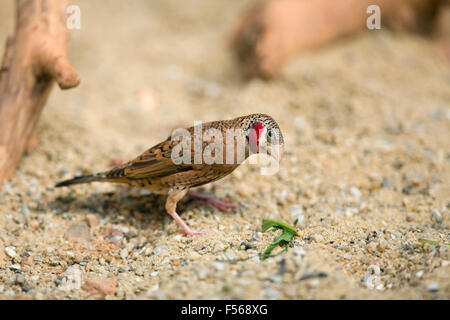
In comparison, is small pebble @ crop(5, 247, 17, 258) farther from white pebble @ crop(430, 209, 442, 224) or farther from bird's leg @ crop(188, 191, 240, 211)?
white pebble @ crop(430, 209, 442, 224)

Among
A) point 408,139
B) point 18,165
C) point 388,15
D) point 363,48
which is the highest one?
point 388,15

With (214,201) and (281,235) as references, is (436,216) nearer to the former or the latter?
(281,235)

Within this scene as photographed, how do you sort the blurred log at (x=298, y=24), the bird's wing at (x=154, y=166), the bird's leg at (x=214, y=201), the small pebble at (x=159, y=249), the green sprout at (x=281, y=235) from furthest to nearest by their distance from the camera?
the blurred log at (x=298, y=24) < the bird's leg at (x=214, y=201) < the bird's wing at (x=154, y=166) < the small pebble at (x=159, y=249) < the green sprout at (x=281, y=235)

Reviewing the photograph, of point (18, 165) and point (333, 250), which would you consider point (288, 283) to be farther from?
point (18, 165)

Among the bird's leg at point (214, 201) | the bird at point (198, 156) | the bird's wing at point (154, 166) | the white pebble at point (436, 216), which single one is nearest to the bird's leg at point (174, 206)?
the bird at point (198, 156)

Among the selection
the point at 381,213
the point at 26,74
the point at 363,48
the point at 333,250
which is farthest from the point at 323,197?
the point at 363,48

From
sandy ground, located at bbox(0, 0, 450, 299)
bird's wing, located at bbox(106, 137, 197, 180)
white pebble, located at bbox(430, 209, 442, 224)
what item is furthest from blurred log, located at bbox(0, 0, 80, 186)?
white pebble, located at bbox(430, 209, 442, 224)

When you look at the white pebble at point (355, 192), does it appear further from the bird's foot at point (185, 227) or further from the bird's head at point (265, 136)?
the bird's foot at point (185, 227)
